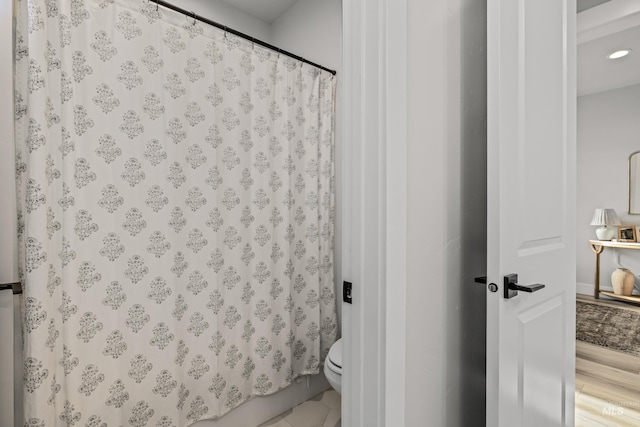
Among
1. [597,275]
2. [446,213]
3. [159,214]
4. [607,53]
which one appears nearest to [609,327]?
[597,275]

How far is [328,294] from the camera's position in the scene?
7.08ft

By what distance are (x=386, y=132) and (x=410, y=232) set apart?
269mm

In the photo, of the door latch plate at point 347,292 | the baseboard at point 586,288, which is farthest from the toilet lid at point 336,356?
the baseboard at point 586,288

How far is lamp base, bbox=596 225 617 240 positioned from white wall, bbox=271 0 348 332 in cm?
373

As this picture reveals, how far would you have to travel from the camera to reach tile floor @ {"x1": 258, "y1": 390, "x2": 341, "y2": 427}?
5.92ft

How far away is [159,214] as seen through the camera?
58.3 inches

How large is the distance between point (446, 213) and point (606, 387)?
195cm

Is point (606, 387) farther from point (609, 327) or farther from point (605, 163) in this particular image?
point (605, 163)

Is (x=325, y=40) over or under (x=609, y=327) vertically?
over

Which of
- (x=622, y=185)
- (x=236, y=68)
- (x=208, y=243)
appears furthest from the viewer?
(x=622, y=185)

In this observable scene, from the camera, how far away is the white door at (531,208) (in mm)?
888

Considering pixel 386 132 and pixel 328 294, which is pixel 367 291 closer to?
pixel 386 132

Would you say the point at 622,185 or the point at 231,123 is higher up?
the point at 231,123

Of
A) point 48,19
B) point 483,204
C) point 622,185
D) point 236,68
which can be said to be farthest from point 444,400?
point 622,185
